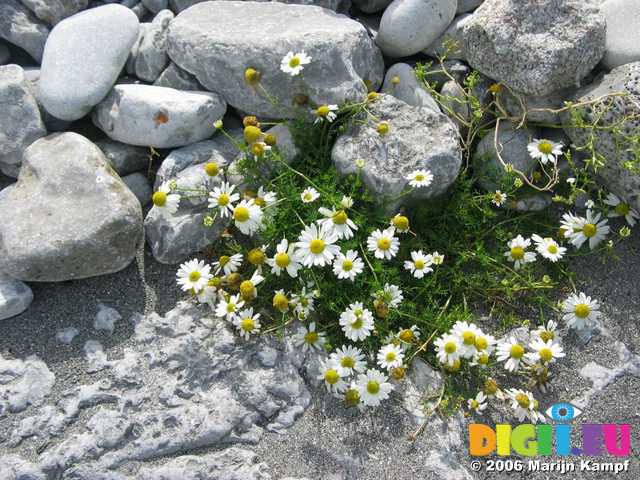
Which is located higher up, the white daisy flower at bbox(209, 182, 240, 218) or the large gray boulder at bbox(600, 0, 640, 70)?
the large gray boulder at bbox(600, 0, 640, 70)

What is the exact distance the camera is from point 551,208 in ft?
12.5

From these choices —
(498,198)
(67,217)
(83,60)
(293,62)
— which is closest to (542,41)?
(498,198)

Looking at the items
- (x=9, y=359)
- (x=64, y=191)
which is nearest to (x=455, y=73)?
(x=64, y=191)

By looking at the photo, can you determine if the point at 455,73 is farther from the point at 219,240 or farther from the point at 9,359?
the point at 9,359

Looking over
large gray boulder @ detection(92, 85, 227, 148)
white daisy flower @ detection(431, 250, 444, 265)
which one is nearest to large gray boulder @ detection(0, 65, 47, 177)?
large gray boulder @ detection(92, 85, 227, 148)

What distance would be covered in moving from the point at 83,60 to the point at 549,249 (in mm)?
2987

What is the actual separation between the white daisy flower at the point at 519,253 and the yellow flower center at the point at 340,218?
3.22 feet

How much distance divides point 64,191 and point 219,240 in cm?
91

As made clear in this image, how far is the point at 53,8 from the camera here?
13.3ft

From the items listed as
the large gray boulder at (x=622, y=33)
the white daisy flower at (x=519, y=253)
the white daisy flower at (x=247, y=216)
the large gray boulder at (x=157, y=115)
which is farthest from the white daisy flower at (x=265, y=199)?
the large gray boulder at (x=622, y=33)

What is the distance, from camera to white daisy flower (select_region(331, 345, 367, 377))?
3141mm

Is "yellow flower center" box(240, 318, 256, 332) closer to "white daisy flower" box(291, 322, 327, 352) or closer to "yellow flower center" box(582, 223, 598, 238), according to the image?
"white daisy flower" box(291, 322, 327, 352)

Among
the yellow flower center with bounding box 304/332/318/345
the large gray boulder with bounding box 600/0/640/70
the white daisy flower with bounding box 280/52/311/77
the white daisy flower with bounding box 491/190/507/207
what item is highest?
the white daisy flower with bounding box 280/52/311/77

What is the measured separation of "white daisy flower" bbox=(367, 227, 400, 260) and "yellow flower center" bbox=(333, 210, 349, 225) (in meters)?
0.18
